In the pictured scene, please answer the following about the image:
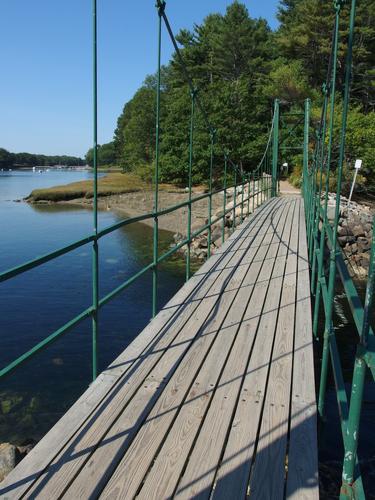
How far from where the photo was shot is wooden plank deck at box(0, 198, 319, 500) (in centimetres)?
174

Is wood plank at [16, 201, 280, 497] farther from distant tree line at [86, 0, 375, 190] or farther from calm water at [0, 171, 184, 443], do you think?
distant tree line at [86, 0, 375, 190]

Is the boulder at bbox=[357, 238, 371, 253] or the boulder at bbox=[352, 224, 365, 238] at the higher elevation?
the boulder at bbox=[352, 224, 365, 238]

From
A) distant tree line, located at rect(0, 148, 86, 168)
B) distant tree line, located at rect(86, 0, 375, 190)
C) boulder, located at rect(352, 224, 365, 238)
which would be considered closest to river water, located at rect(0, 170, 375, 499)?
boulder, located at rect(352, 224, 365, 238)

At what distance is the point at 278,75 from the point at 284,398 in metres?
26.3

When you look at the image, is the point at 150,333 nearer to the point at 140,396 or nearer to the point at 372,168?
the point at 140,396

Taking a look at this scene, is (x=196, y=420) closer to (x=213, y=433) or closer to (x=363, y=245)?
(x=213, y=433)

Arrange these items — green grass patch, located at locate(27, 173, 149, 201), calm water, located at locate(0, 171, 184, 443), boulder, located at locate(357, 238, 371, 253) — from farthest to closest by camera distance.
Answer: green grass patch, located at locate(27, 173, 149, 201)
boulder, located at locate(357, 238, 371, 253)
calm water, located at locate(0, 171, 184, 443)

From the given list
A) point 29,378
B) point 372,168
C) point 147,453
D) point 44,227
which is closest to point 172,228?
point 44,227

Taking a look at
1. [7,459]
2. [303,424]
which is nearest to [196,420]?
[303,424]

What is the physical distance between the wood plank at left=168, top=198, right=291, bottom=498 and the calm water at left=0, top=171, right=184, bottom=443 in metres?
3.68

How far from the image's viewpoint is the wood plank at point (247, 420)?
175 cm

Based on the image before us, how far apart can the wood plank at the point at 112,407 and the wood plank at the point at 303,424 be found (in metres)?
0.72

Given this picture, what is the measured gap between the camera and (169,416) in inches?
86.5

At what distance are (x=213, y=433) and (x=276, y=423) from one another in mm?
297
